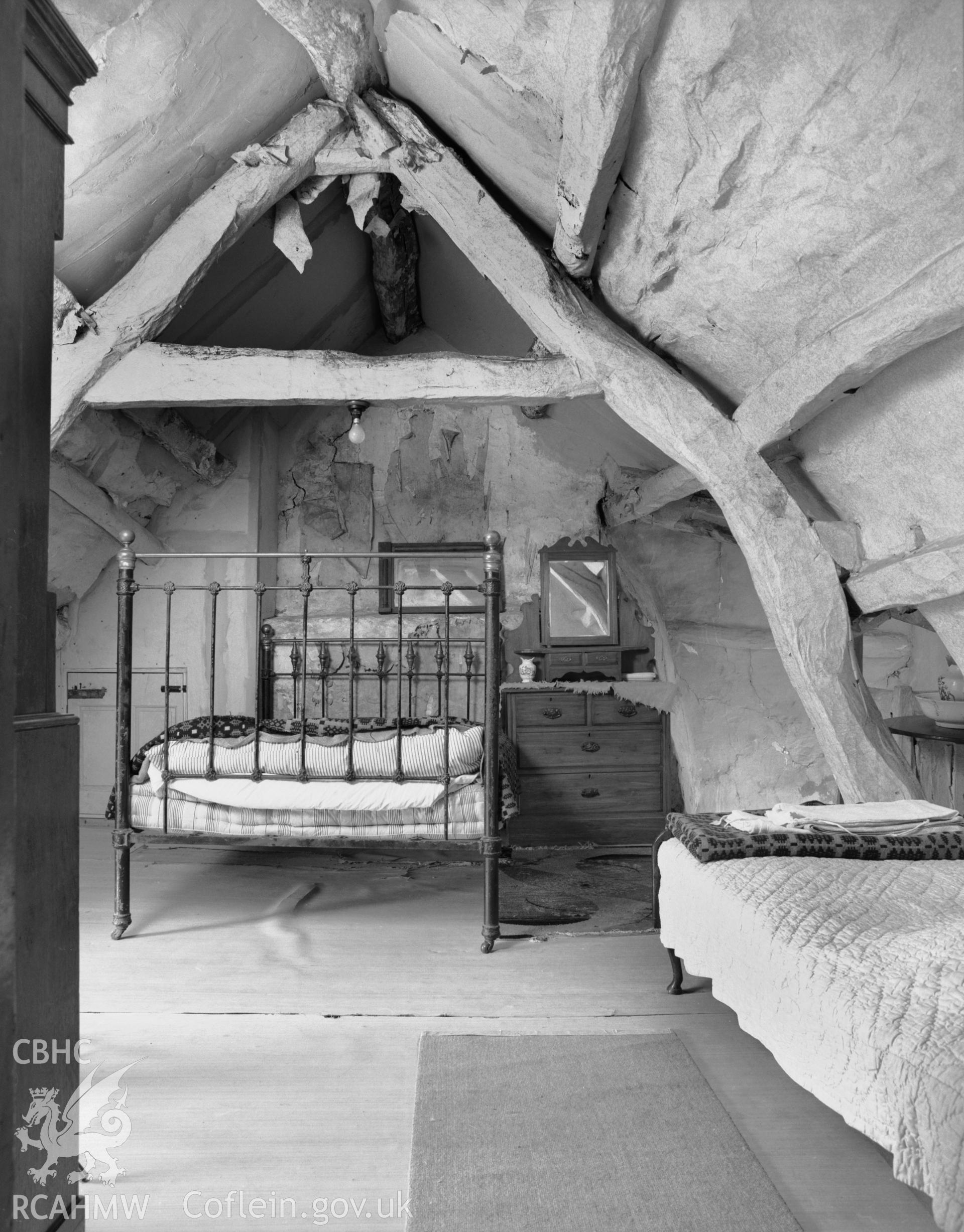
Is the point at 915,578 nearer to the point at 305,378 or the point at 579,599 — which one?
the point at 305,378

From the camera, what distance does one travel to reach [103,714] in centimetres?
541

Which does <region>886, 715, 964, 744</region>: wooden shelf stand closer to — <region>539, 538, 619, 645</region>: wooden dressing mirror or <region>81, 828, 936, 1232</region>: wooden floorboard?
<region>81, 828, 936, 1232</region>: wooden floorboard

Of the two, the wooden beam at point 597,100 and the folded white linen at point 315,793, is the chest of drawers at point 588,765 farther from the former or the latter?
the wooden beam at point 597,100

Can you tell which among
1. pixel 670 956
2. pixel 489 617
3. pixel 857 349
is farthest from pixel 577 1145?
pixel 857 349

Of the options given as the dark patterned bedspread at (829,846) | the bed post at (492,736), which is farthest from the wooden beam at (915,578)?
the bed post at (492,736)

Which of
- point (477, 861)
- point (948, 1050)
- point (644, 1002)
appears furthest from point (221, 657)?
point (948, 1050)

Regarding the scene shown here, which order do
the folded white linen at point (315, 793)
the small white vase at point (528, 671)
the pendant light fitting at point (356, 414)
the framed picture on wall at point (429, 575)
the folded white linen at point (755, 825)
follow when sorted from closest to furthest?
the folded white linen at point (755, 825)
the folded white linen at point (315, 793)
the pendant light fitting at point (356, 414)
the small white vase at point (528, 671)
the framed picture on wall at point (429, 575)

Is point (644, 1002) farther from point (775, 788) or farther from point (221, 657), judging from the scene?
point (221, 657)

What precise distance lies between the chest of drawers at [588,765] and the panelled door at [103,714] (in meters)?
1.97

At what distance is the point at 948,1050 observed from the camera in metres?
1.31

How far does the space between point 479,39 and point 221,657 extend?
3.74m

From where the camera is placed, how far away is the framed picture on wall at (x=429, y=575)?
18.7 ft

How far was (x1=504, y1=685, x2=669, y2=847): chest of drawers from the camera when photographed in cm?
512

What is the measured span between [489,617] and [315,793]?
0.90 metres
